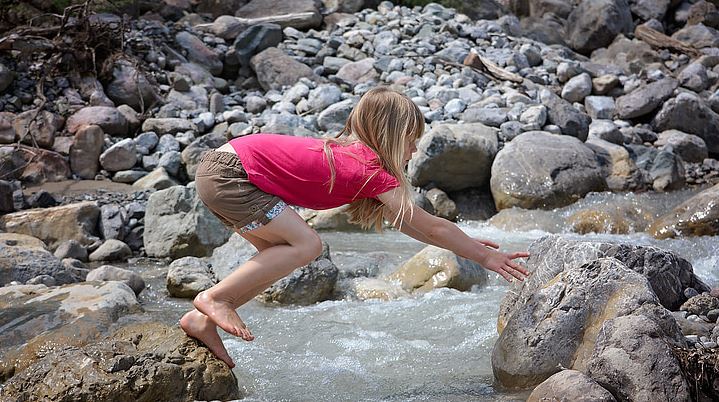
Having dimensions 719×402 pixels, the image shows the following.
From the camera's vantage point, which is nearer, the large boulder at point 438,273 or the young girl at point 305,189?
the young girl at point 305,189

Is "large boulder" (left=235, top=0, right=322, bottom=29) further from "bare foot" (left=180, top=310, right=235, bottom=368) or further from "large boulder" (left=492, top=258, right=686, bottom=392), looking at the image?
"large boulder" (left=492, top=258, right=686, bottom=392)

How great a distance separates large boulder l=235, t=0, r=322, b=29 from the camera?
49.0ft

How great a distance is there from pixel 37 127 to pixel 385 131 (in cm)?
794

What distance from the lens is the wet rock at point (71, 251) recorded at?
286 inches

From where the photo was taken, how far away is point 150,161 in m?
9.91

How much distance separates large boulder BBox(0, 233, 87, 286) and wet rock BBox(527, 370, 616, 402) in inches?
→ 162

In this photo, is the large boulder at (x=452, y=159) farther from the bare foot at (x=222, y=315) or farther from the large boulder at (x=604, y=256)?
the bare foot at (x=222, y=315)

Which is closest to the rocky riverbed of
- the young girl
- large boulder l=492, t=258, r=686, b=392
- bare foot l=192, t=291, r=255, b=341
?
large boulder l=492, t=258, r=686, b=392

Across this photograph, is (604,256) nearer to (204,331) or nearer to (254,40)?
(204,331)

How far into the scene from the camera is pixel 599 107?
462 inches

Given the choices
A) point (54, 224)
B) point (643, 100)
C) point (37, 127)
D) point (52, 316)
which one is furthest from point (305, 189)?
point (643, 100)

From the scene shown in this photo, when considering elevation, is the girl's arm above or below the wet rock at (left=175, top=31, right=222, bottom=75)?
above

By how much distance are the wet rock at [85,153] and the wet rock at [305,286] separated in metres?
4.77

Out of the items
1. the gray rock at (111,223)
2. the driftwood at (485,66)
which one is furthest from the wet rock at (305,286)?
the driftwood at (485,66)
